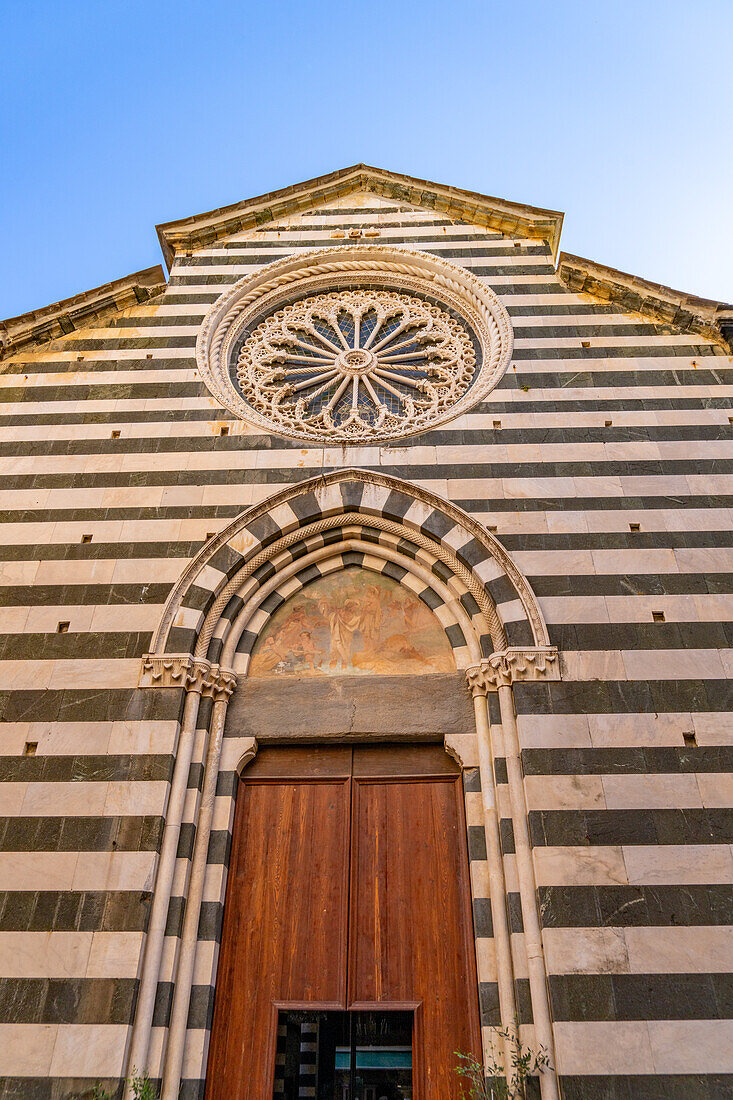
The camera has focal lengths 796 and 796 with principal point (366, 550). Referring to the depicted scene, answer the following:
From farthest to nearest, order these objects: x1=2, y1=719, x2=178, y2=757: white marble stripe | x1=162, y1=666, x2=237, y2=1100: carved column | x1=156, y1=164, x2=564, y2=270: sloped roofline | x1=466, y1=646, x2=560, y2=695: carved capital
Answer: x1=156, y1=164, x2=564, y2=270: sloped roofline < x1=466, y1=646, x2=560, y2=695: carved capital < x1=2, y1=719, x2=178, y2=757: white marble stripe < x1=162, y1=666, x2=237, y2=1100: carved column

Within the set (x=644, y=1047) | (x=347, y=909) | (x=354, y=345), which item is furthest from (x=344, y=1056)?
(x=354, y=345)

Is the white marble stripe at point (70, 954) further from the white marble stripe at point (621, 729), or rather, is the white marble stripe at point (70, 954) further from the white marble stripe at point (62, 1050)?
the white marble stripe at point (621, 729)

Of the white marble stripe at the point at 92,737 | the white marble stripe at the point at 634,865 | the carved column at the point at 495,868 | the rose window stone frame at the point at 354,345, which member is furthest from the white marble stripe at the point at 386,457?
the white marble stripe at the point at 634,865

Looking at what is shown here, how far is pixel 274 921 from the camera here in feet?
Answer: 20.7

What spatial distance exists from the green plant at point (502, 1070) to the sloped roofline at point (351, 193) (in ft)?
28.9

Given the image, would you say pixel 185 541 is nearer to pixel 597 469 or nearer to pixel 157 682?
pixel 157 682

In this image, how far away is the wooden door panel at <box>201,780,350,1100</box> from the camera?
5863 mm

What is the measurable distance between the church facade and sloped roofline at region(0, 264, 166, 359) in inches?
1.5

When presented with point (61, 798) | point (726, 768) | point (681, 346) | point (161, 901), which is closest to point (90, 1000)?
point (161, 901)

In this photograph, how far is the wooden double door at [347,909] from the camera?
586 centimetres

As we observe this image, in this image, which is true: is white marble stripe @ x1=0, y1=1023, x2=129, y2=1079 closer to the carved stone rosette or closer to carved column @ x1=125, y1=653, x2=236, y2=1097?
carved column @ x1=125, y1=653, x2=236, y2=1097

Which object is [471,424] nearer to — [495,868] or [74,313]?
[495,868]

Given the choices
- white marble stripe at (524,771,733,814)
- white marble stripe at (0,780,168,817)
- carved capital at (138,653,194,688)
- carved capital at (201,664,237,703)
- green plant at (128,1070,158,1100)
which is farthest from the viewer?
carved capital at (201,664,237,703)

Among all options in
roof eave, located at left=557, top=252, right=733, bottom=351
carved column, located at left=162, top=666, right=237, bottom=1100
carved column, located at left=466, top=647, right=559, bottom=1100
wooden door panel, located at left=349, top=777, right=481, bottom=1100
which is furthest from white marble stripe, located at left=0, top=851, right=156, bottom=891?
roof eave, located at left=557, top=252, right=733, bottom=351
